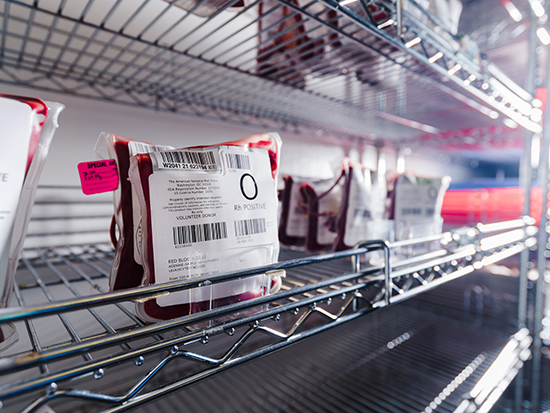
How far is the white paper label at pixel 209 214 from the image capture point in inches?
14.0

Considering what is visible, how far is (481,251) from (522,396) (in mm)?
560

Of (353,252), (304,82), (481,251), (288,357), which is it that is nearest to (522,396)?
(481,251)

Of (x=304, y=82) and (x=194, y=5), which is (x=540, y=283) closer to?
(x=304, y=82)

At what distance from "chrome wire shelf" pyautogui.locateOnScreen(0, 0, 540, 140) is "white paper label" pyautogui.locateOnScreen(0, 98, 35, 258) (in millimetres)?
213

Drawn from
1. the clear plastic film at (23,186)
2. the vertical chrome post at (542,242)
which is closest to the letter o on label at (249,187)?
the clear plastic film at (23,186)

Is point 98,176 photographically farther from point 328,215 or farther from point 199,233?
point 328,215

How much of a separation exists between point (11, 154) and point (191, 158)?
0.18 m

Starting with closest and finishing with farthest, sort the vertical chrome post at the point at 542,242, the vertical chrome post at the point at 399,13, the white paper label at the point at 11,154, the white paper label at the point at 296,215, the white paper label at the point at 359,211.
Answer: the white paper label at the point at 11,154, the vertical chrome post at the point at 399,13, the white paper label at the point at 359,211, the white paper label at the point at 296,215, the vertical chrome post at the point at 542,242

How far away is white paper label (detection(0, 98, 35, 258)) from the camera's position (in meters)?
0.32

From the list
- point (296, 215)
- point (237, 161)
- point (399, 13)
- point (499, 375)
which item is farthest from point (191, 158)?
point (499, 375)

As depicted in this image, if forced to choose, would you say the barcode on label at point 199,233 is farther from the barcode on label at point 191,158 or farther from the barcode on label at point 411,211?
the barcode on label at point 411,211

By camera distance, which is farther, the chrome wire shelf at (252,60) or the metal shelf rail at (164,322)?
the chrome wire shelf at (252,60)

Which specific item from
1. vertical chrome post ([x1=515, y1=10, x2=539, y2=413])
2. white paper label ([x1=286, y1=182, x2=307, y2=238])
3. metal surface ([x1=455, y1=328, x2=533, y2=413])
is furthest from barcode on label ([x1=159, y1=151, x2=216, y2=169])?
vertical chrome post ([x1=515, y1=10, x2=539, y2=413])

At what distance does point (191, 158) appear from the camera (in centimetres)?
39
